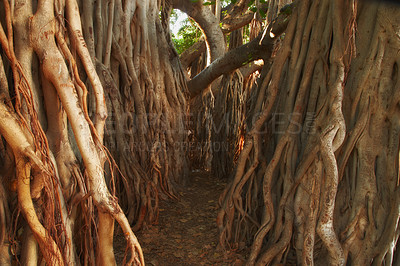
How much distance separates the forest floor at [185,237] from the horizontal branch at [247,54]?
1731mm

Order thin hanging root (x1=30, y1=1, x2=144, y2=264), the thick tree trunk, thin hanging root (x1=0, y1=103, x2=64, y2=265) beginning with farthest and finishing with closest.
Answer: the thick tree trunk, thin hanging root (x1=30, y1=1, x2=144, y2=264), thin hanging root (x1=0, y1=103, x2=64, y2=265)

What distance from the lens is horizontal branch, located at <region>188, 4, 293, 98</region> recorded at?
11.6ft

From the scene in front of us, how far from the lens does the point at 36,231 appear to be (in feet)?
5.74

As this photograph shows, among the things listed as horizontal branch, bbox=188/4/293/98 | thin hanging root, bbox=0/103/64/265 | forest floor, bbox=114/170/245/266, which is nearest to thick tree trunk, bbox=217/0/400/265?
forest floor, bbox=114/170/245/266

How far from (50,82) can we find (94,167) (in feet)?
2.03

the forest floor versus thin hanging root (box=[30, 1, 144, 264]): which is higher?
thin hanging root (box=[30, 1, 144, 264])

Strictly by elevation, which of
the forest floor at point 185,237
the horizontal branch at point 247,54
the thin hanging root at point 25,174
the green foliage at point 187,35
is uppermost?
the green foliage at point 187,35

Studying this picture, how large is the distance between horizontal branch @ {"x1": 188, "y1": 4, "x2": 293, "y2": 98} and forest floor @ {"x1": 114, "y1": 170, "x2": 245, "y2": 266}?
1731mm

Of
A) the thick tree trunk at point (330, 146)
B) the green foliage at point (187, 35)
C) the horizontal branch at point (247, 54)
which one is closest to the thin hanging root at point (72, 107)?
the thick tree trunk at point (330, 146)

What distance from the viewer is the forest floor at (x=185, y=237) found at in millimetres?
2721

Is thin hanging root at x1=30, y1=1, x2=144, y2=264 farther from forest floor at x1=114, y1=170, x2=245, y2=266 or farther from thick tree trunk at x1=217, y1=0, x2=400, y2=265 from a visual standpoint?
thick tree trunk at x1=217, y1=0, x2=400, y2=265

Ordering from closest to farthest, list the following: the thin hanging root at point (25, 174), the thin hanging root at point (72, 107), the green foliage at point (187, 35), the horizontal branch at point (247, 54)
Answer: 1. the thin hanging root at point (25, 174)
2. the thin hanging root at point (72, 107)
3. the horizontal branch at point (247, 54)
4. the green foliage at point (187, 35)

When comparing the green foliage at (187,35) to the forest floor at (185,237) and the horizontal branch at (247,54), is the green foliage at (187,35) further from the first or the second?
the forest floor at (185,237)

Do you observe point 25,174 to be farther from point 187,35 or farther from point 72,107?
point 187,35
